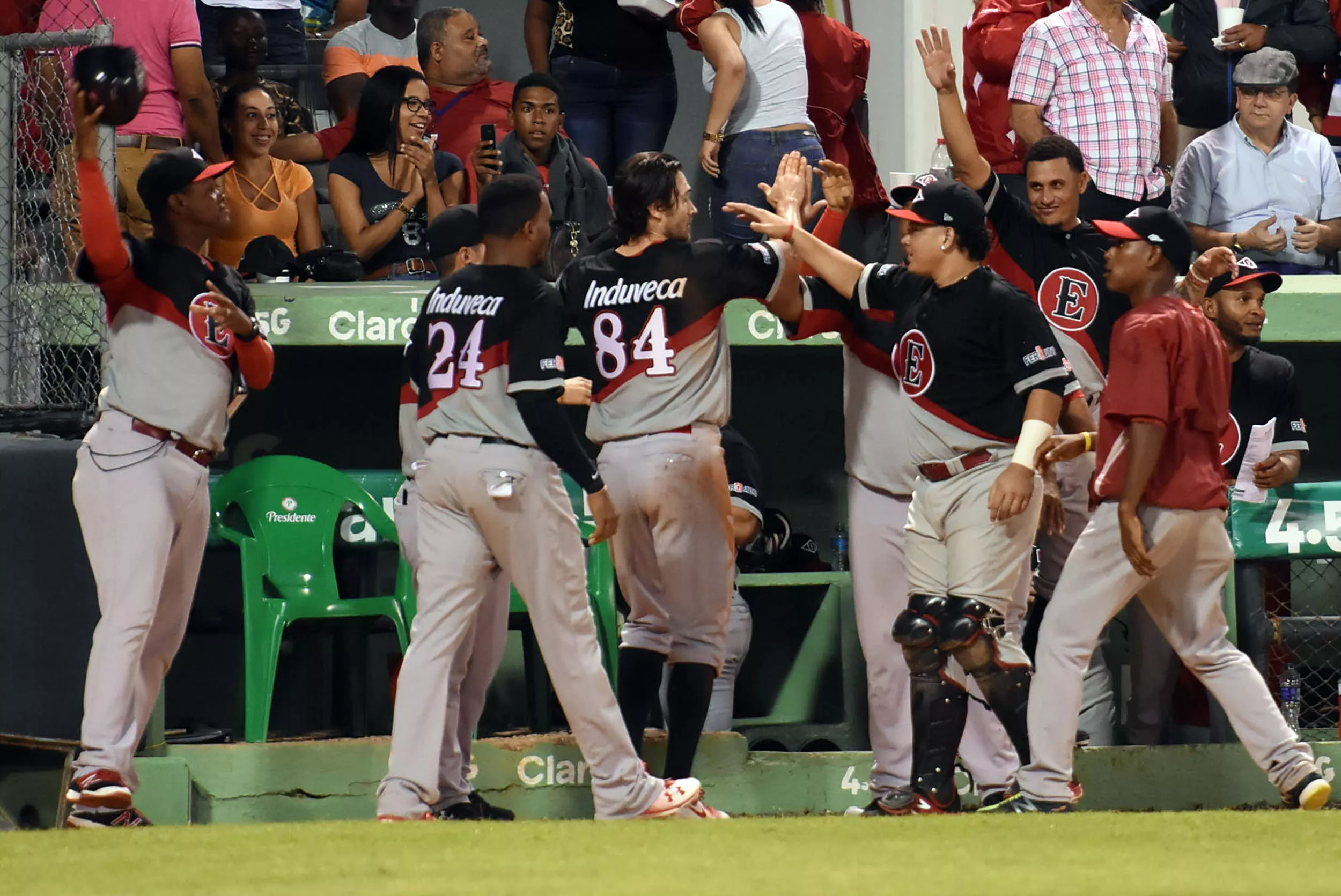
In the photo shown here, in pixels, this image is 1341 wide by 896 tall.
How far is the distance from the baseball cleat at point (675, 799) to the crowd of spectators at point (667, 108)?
255 cm

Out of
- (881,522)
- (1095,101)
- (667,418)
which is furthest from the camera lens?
(1095,101)

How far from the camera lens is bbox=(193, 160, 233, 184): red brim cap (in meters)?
5.70

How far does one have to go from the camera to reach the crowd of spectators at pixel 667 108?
24.3 ft

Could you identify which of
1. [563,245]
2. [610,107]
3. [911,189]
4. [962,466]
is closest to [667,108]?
[610,107]

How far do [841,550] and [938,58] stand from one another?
2.20m

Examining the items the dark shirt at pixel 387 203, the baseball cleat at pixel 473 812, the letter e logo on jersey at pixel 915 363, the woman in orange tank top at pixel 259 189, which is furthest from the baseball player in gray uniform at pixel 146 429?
the letter e logo on jersey at pixel 915 363

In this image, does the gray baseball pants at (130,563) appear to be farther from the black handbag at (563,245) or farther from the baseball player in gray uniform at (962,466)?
the black handbag at (563,245)

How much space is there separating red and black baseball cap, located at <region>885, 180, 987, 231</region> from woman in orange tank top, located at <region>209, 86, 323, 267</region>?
290 centimetres

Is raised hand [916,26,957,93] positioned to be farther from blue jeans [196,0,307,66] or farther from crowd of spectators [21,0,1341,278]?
blue jeans [196,0,307,66]

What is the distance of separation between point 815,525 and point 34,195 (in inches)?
140

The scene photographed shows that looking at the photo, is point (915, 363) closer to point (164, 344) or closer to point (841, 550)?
point (164, 344)

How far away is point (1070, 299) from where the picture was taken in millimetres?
6531

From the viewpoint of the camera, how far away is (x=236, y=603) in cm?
775

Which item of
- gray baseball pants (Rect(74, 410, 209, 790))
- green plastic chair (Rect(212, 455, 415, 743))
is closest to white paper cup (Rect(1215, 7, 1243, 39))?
green plastic chair (Rect(212, 455, 415, 743))
